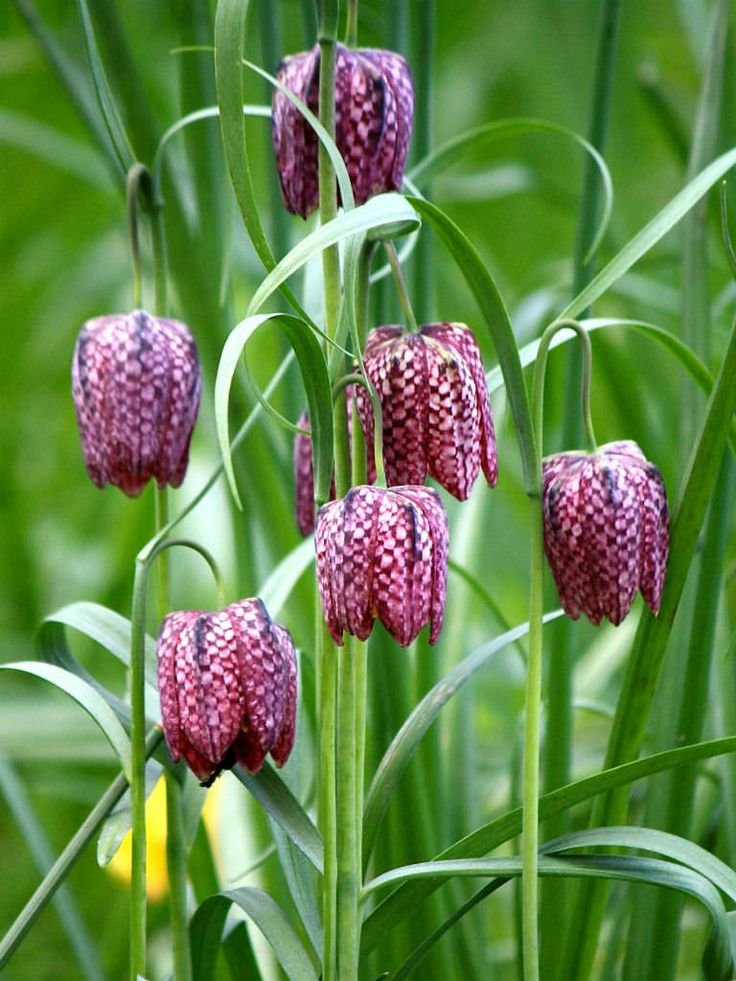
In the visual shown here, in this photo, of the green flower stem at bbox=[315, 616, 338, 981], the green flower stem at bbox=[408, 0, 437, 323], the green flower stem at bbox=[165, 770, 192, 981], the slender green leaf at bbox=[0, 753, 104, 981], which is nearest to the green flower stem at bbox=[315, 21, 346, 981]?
the green flower stem at bbox=[315, 616, 338, 981]

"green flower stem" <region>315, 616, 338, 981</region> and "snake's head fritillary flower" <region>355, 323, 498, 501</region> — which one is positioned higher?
"snake's head fritillary flower" <region>355, 323, 498, 501</region>

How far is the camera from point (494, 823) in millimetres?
761

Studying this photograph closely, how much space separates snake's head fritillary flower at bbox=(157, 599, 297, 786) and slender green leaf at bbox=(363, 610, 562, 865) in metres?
0.09

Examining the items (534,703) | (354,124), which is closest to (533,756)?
(534,703)

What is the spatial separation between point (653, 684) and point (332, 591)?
225mm

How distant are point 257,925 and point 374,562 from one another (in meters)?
0.26

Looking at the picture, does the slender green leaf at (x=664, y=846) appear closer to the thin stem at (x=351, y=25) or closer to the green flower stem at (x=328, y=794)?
the green flower stem at (x=328, y=794)

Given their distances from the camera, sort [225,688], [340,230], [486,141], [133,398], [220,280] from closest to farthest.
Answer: [340,230], [225,688], [133,398], [486,141], [220,280]

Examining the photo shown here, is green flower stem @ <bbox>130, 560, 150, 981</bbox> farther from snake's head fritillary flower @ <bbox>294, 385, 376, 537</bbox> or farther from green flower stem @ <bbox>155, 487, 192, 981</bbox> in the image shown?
snake's head fritillary flower @ <bbox>294, 385, 376, 537</bbox>

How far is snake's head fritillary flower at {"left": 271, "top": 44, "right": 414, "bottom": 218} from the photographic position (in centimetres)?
74

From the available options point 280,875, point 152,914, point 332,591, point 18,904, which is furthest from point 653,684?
point 18,904

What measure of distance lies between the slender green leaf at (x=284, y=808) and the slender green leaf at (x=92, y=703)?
0.07m

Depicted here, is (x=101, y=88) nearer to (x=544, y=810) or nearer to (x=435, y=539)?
(x=435, y=539)

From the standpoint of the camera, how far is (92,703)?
2.55 ft
